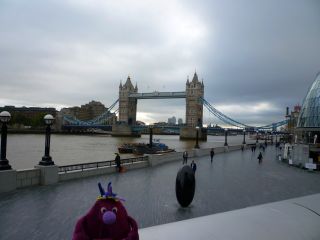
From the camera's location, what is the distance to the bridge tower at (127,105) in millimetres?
141750

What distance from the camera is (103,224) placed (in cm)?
298

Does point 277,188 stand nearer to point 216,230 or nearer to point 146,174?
point 146,174

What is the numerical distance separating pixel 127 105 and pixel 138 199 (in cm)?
13458

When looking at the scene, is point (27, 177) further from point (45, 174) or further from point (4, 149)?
point (4, 149)

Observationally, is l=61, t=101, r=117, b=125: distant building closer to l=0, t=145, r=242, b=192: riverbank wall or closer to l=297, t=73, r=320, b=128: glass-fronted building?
l=297, t=73, r=320, b=128: glass-fronted building

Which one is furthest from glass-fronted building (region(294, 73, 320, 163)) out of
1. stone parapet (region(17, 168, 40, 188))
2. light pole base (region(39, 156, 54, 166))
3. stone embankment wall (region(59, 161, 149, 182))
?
stone parapet (region(17, 168, 40, 188))

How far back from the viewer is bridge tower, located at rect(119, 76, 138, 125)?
5581 inches

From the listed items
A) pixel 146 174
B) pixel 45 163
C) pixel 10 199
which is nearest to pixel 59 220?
pixel 10 199

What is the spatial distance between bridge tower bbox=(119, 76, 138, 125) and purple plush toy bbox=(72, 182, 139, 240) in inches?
5341

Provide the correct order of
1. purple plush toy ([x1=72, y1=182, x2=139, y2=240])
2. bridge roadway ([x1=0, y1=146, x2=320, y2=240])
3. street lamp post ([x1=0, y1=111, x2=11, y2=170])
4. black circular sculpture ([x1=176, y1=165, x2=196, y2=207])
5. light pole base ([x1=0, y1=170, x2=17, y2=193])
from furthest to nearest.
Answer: street lamp post ([x1=0, y1=111, x2=11, y2=170]), light pole base ([x1=0, y1=170, x2=17, y2=193]), black circular sculpture ([x1=176, y1=165, x2=196, y2=207]), bridge roadway ([x1=0, y1=146, x2=320, y2=240]), purple plush toy ([x1=72, y1=182, x2=139, y2=240])

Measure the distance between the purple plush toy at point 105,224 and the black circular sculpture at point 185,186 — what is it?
7.37 meters

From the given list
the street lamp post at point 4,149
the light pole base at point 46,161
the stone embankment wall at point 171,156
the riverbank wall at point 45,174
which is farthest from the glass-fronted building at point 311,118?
the street lamp post at point 4,149

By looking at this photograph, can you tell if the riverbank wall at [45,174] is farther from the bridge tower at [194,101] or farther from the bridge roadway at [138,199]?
the bridge tower at [194,101]

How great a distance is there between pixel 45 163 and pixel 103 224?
34.7 feet
